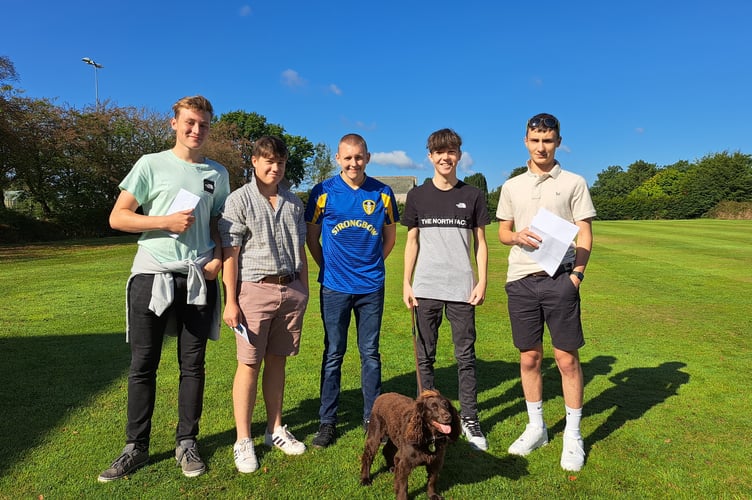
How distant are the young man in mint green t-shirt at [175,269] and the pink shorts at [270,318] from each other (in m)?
0.25

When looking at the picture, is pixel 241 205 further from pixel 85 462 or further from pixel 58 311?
pixel 58 311

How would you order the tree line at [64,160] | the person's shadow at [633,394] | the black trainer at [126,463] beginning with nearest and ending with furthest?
1. the black trainer at [126,463]
2. the person's shadow at [633,394]
3. the tree line at [64,160]

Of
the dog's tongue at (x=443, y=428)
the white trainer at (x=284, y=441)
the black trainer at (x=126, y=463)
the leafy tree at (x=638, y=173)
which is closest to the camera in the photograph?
the dog's tongue at (x=443, y=428)

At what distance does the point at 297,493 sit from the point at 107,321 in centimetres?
648

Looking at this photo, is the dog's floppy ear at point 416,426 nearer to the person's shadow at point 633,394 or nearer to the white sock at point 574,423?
the white sock at point 574,423

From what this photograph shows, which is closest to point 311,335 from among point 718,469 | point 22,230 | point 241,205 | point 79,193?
point 241,205

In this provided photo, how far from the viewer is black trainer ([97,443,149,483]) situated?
3.12 meters

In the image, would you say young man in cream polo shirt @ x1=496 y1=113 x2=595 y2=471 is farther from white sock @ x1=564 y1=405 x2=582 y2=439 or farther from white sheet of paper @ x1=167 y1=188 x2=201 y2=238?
white sheet of paper @ x1=167 y1=188 x2=201 y2=238

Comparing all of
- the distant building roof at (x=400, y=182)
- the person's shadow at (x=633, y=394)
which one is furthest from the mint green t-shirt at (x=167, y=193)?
the distant building roof at (x=400, y=182)

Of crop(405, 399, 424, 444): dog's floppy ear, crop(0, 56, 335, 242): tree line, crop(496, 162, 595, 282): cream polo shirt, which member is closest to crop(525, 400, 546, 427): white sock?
crop(496, 162, 595, 282): cream polo shirt

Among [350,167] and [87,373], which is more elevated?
Result: [350,167]

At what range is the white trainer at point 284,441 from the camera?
11.6 feet

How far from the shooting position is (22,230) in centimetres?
2822

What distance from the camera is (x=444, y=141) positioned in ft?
12.1
